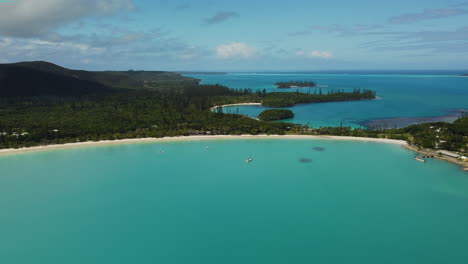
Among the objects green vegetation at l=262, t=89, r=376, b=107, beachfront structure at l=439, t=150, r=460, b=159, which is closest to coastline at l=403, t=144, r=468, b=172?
beachfront structure at l=439, t=150, r=460, b=159

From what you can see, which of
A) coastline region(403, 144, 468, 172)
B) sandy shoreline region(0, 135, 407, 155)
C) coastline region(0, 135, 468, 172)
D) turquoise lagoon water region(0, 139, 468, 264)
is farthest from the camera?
sandy shoreline region(0, 135, 407, 155)

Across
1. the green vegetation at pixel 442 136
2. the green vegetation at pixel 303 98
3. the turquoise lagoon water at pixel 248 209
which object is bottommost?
the turquoise lagoon water at pixel 248 209

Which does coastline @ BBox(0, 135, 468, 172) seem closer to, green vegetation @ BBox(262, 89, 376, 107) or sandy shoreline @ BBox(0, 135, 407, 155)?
sandy shoreline @ BBox(0, 135, 407, 155)

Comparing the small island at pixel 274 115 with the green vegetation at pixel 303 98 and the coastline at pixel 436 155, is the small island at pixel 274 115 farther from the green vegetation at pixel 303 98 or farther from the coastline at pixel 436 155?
the coastline at pixel 436 155

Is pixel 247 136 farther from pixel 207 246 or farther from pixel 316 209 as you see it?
pixel 207 246

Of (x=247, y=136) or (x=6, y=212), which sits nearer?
(x=6, y=212)

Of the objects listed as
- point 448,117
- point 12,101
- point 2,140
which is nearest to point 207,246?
point 2,140

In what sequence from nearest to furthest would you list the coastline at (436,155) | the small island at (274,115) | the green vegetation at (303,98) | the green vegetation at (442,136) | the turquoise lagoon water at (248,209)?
the turquoise lagoon water at (248,209) → the coastline at (436,155) → the green vegetation at (442,136) → the small island at (274,115) → the green vegetation at (303,98)

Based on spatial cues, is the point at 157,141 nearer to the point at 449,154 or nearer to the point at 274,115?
the point at 274,115

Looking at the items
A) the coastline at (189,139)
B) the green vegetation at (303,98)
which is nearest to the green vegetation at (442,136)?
the coastline at (189,139)
